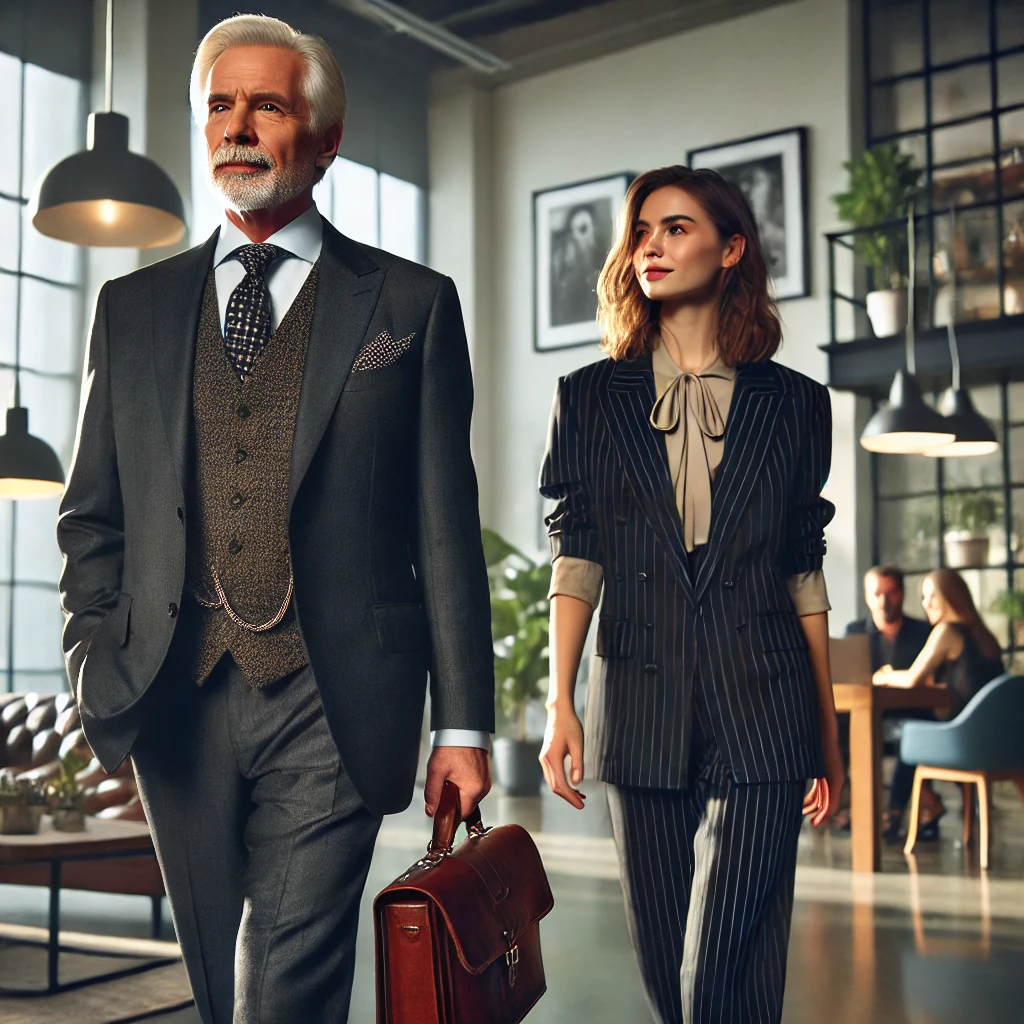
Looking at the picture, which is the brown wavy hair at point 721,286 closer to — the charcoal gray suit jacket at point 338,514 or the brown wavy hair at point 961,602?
the charcoal gray suit jacket at point 338,514

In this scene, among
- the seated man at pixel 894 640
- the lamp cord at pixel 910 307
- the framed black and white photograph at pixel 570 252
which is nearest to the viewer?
the seated man at pixel 894 640

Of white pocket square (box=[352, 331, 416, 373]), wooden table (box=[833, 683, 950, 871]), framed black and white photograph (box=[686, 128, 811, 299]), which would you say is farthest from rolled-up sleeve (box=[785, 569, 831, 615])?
framed black and white photograph (box=[686, 128, 811, 299])

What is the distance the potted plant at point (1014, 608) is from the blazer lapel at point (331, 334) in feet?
27.6

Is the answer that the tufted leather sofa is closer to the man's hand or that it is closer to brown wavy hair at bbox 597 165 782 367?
brown wavy hair at bbox 597 165 782 367

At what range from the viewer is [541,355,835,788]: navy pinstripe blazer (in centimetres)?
209

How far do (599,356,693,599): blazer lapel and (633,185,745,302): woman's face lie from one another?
0.14m

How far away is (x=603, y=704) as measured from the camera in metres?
2.18

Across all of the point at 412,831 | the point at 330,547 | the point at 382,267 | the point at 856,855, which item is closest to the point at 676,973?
the point at 330,547

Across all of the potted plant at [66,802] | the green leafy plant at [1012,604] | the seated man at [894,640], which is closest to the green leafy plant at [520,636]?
the seated man at [894,640]

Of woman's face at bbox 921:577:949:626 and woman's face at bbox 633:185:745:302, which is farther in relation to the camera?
woman's face at bbox 921:577:949:626

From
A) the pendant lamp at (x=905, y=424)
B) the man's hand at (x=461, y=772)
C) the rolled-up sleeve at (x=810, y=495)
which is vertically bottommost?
the man's hand at (x=461, y=772)

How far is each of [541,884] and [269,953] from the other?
509 mm

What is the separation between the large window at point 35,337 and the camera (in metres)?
9.12

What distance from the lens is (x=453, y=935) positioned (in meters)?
1.62
